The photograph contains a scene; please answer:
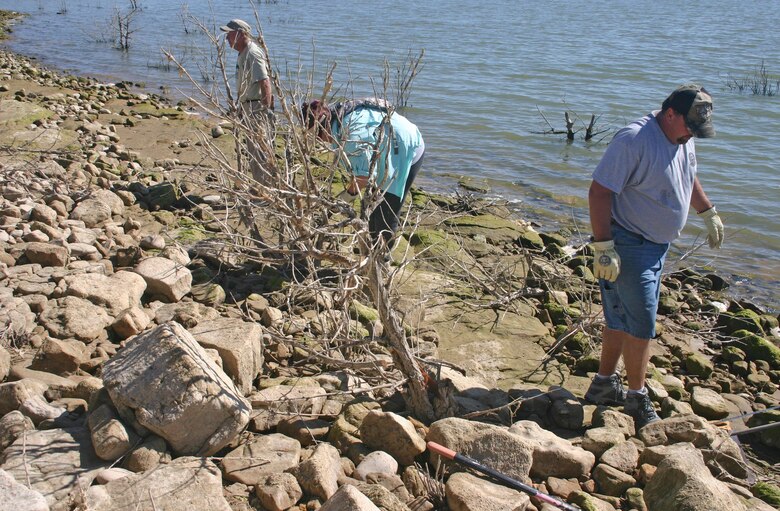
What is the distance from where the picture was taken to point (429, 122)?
44.2 feet

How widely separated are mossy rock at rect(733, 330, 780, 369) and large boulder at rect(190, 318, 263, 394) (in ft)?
12.5

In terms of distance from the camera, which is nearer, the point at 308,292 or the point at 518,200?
the point at 308,292

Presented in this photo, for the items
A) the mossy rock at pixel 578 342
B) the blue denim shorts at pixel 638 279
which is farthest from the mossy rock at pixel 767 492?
the mossy rock at pixel 578 342

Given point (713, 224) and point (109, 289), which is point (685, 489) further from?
point (109, 289)

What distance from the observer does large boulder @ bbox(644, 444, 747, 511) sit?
10.6 feet

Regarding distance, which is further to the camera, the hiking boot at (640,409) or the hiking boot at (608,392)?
the hiking boot at (608,392)

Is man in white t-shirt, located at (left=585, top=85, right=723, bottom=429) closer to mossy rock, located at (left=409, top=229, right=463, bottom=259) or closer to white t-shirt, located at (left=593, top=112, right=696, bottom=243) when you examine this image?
white t-shirt, located at (left=593, top=112, right=696, bottom=243)

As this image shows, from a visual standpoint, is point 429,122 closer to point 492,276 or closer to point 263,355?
point 492,276

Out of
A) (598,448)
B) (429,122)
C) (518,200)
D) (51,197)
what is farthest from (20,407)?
(429,122)

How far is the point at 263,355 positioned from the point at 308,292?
0.79 m

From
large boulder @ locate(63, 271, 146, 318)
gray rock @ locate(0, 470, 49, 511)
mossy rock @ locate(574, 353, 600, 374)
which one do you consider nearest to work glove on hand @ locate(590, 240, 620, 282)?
mossy rock @ locate(574, 353, 600, 374)

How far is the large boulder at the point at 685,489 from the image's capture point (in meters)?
3.24

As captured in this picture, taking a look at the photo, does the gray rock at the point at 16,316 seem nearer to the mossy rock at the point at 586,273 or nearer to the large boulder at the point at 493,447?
the large boulder at the point at 493,447

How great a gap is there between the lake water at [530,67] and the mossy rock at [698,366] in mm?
2280
